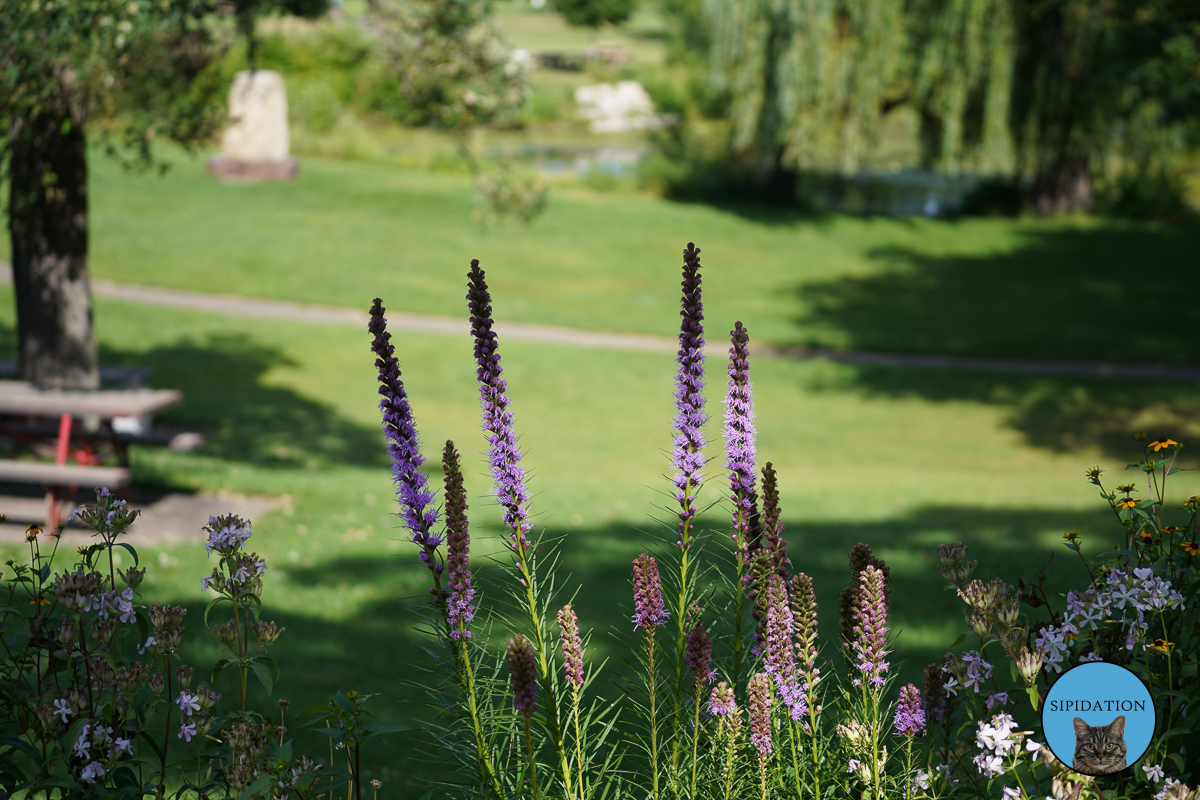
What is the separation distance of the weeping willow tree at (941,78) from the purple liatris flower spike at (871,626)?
88.6 feet

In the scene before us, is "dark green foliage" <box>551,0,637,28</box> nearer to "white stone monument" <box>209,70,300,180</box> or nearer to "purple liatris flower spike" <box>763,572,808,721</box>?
"white stone monument" <box>209,70,300,180</box>

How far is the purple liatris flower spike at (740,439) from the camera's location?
7.41ft

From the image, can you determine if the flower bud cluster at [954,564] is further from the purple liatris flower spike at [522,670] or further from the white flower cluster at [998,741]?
the purple liatris flower spike at [522,670]

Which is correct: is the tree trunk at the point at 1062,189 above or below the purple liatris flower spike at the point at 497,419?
above

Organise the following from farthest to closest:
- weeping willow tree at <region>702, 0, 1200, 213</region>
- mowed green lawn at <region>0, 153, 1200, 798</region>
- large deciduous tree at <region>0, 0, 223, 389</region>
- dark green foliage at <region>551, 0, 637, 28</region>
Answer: dark green foliage at <region>551, 0, 637, 28</region>
weeping willow tree at <region>702, 0, 1200, 213</region>
mowed green lawn at <region>0, 153, 1200, 798</region>
large deciduous tree at <region>0, 0, 223, 389</region>

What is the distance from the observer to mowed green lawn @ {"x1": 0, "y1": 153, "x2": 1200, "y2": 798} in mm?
7594

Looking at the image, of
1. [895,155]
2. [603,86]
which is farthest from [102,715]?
[603,86]

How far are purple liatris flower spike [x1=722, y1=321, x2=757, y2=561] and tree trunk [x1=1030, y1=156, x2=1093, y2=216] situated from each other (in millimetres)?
33623

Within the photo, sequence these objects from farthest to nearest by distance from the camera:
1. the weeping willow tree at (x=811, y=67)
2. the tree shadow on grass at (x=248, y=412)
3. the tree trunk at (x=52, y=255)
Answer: the weeping willow tree at (x=811, y=67) → the tree shadow on grass at (x=248, y=412) → the tree trunk at (x=52, y=255)

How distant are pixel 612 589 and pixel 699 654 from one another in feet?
18.6

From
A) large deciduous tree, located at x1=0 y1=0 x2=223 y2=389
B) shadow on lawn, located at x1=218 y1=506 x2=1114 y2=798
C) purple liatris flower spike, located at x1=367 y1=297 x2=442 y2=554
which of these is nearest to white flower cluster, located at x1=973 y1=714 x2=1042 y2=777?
purple liatris flower spike, located at x1=367 y1=297 x2=442 y2=554

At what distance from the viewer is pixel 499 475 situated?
2.13 metres

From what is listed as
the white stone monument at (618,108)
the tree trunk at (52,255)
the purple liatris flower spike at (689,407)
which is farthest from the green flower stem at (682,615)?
the white stone monument at (618,108)

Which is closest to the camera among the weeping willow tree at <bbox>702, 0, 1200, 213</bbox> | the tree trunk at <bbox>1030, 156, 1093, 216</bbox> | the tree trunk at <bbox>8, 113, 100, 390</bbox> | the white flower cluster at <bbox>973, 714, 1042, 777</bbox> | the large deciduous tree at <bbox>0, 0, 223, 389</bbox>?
the white flower cluster at <bbox>973, 714, 1042, 777</bbox>
